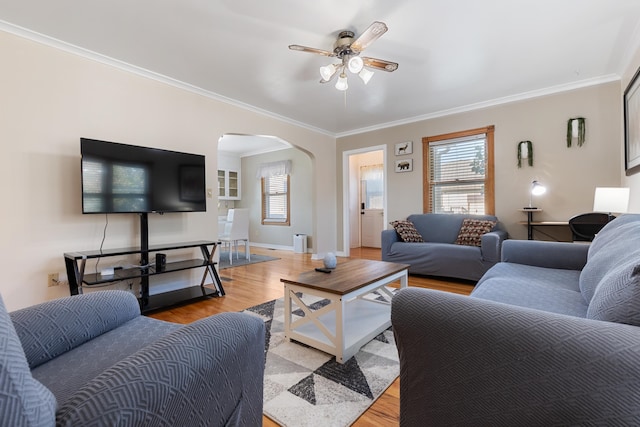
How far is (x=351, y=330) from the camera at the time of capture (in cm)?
205

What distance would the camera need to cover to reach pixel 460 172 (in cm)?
446

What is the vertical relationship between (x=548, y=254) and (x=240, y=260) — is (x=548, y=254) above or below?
above

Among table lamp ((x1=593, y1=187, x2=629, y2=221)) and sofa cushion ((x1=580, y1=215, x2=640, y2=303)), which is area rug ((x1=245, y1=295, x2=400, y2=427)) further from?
table lamp ((x1=593, y1=187, x2=629, y2=221))

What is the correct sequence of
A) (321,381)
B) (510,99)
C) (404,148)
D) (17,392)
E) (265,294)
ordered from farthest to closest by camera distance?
(404,148)
(510,99)
(265,294)
(321,381)
(17,392)

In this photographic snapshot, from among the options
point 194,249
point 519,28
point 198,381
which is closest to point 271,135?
point 194,249

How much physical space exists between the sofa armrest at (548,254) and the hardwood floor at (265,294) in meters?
0.98

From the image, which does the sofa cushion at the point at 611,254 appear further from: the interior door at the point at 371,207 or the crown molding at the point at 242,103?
the interior door at the point at 371,207

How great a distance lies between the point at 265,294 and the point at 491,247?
2.72m

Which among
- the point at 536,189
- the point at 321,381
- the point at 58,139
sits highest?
the point at 58,139

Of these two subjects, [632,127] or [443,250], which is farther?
[443,250]

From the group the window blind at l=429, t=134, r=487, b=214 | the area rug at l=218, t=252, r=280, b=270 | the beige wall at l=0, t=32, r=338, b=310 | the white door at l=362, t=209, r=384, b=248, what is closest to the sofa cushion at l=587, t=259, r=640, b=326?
the beige wall at l=0, t=32, r=338, b=310

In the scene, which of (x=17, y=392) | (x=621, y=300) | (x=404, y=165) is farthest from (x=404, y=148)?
(x=17, y=392)

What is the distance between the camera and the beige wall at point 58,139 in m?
2.33

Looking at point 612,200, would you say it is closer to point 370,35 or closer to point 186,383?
point 370,35
